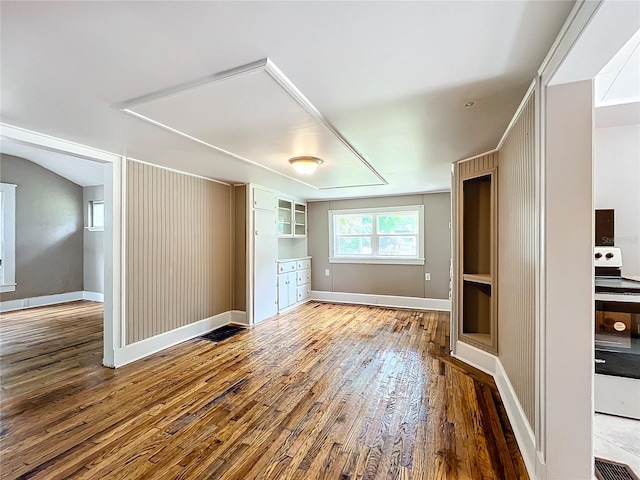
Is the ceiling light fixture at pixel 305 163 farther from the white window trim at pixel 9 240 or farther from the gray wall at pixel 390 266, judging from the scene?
the white window trim at pixel 9 240

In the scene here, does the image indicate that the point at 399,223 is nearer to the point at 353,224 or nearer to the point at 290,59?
the point at 353,224

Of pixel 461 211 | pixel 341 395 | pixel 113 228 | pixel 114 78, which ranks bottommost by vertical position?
pixel 341 395

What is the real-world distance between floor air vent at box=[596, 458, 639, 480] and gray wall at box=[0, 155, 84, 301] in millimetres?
8215

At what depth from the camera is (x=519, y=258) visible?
209 centimetres

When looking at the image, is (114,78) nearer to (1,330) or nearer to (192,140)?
(192,140)

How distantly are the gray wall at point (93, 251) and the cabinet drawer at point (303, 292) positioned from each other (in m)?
4.36

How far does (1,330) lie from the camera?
427cm

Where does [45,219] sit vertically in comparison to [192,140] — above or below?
below

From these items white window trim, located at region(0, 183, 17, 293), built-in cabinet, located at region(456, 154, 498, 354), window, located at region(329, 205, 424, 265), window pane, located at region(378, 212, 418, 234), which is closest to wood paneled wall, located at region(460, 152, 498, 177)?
built-in cabinet, located at region(456, 154, 498, 354)

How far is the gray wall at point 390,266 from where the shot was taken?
216 inches

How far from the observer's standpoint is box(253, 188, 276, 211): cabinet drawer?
4.74 metres

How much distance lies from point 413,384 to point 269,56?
281cm

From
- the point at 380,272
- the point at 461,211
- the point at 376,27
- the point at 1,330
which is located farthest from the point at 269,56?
the point at 1,330

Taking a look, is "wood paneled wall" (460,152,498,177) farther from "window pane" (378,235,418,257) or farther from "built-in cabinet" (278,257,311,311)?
"built-in cabinet" (278,257,311,311)
